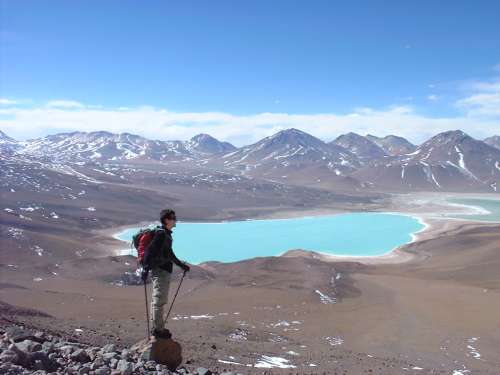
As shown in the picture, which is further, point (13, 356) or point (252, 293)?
point (252, 293)

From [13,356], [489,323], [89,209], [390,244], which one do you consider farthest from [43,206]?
[13,356]

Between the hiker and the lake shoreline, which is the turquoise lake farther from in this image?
the hiker

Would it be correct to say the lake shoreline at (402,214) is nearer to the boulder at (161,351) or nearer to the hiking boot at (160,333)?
the boulder at (161,351)

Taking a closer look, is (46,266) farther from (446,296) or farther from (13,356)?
(13,356)

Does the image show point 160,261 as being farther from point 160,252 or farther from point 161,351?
point 161,351

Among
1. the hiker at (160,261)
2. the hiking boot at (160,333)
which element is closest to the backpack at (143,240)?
the hiker at (160,261)

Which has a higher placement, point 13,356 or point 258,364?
point 13,356
